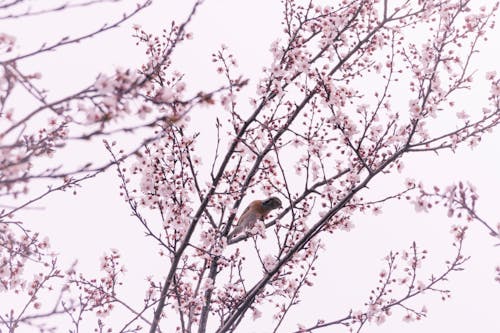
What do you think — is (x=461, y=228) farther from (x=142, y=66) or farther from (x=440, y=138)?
(x=142, y=66)

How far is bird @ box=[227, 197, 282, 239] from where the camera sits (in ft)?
22.6

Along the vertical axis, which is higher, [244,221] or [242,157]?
[242,157]

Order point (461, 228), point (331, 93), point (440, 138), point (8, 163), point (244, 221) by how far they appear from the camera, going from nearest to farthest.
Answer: point (8, 163), point (461, 228), point (440, 138), point (331, 93), point (244, 221)

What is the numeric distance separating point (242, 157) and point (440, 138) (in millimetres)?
2647

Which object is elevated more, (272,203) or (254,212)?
(272,203)

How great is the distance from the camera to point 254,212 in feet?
22.8

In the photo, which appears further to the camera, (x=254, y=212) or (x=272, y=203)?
(x=272, y=203)

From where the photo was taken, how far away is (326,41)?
648 cm

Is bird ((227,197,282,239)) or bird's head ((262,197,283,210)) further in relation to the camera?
bird's head ((262,197,283,210))

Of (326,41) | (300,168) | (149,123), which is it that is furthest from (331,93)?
(149,123)

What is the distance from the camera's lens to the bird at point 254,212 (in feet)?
22.6

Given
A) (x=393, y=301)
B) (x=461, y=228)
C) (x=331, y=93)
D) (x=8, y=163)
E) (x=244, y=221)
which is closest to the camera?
(x=8, y=163)

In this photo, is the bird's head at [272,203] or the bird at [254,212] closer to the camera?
the bird at [254,212]

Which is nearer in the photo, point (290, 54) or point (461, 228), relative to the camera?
point (461, 228)
